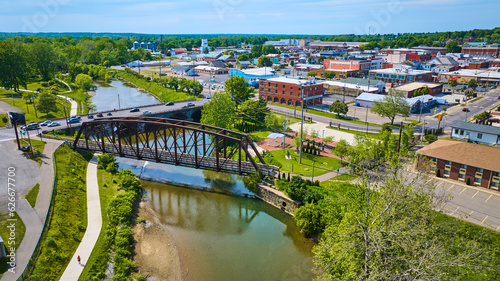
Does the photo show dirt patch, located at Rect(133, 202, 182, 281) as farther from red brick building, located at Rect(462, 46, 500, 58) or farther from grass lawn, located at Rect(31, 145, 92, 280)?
red brick building, located at Rect(462, 46, 500, 58)

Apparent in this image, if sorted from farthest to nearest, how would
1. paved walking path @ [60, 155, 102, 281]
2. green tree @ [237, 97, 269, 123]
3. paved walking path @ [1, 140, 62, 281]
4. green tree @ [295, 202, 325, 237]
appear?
green tree @ [237, 97, 269, 123]
green tree @ [295, 202, 325, 237]
paved walking path @ [60, 155, 102, 281]
paved walking path @ [1, 140, 62, 281]

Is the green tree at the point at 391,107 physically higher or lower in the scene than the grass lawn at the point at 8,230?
higher

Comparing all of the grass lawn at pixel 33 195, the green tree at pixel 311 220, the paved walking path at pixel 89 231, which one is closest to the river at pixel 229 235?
the green tree at pixel 311 220

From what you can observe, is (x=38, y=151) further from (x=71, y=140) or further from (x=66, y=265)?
(x=66, y=265)

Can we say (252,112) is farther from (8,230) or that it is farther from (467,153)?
(8,230)

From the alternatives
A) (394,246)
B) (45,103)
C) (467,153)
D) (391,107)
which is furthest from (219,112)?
(394,246)

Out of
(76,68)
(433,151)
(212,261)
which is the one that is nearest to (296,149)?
(433,151)

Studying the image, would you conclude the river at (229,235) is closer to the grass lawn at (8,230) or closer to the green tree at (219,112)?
the grass lawn at (8,230)

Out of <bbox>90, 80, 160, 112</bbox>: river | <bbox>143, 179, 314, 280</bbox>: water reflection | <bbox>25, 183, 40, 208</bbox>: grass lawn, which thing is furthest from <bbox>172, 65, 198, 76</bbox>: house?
<bbox>25, 183, 40, 208</bbox>: grass lawn
